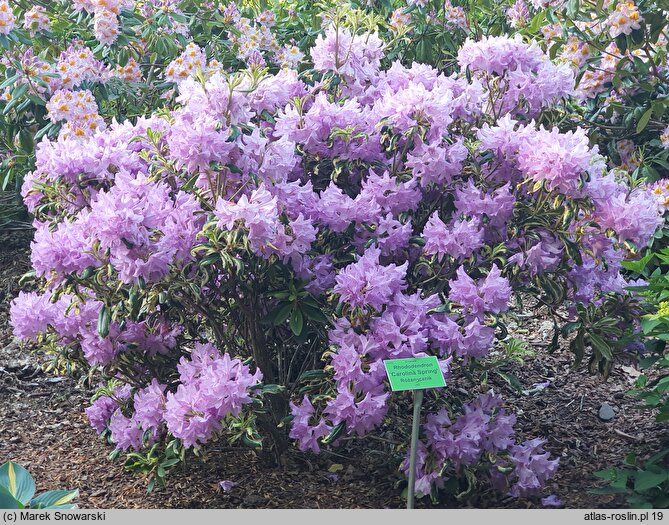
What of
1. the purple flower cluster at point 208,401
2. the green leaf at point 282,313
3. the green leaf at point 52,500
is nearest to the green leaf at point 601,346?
the green leaf at point 282,313

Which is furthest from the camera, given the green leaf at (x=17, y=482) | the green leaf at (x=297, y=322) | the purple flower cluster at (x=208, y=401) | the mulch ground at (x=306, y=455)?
the mulch ground at (x=306, y=455)

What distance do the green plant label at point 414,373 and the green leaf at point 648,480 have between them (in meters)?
0.79

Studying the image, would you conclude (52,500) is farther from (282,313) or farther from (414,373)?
(414,373)

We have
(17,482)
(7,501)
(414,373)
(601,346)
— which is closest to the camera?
(7,501)

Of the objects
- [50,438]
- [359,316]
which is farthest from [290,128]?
[50,438]

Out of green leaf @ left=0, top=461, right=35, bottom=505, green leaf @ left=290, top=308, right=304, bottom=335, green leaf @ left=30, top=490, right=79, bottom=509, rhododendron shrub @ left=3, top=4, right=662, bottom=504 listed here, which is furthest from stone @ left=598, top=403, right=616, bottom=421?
green leaf @ left=0, top=461, right=35, bottom=505

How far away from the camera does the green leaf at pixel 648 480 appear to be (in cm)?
278

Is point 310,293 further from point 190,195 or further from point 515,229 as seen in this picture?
point 515,229

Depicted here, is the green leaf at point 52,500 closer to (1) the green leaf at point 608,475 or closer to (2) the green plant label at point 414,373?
(2) the green plant label at point 414,373

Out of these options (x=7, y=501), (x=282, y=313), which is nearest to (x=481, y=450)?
(x=282, y=313)

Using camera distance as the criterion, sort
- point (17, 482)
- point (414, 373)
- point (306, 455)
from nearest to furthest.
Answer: point (17, 482)
point (414, 373)
point (306, 455)

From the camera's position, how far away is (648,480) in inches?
110

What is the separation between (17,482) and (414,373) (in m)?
1.06

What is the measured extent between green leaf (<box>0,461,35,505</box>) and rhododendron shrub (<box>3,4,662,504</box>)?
494 millimetres
